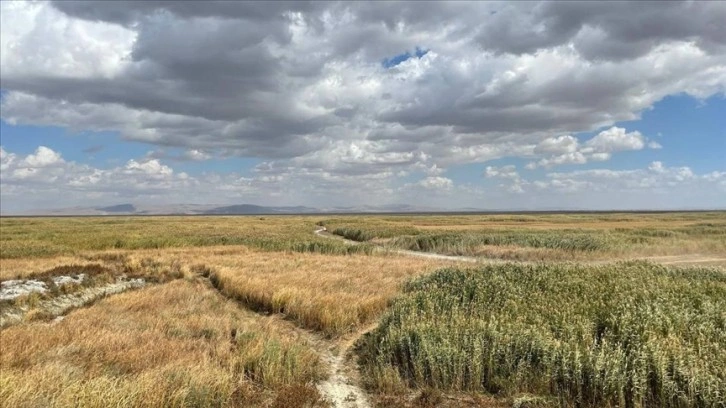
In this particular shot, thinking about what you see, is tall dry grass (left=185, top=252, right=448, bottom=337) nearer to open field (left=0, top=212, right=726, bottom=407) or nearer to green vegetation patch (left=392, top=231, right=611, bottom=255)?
open field (left=0, top=212, right=726, bottom=407)

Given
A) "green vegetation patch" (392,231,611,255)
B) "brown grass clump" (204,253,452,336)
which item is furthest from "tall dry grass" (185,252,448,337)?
"green vegetation patch" (392,231,611,255)

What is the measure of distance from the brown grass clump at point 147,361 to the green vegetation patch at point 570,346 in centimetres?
233

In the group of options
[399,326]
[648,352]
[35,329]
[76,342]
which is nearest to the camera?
[648,352]

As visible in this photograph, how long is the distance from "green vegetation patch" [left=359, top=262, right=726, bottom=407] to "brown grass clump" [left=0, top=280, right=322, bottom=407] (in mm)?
2332

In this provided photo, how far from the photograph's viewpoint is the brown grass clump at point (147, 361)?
748cm

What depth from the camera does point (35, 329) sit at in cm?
1289

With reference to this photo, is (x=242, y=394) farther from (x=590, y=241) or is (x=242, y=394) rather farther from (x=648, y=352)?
(x=590, y=241)

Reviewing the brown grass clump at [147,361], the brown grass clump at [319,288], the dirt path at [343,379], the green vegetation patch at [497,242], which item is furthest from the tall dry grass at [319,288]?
the green vegetation patch at [497,242]

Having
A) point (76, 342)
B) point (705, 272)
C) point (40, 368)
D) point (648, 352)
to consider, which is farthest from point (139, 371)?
point (705, 272)

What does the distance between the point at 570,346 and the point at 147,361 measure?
28.5 feet

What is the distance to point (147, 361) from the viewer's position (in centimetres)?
955

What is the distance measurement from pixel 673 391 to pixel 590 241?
35.8 metres

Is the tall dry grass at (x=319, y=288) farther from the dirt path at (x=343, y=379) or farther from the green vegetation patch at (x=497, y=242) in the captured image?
the green vegetation patch at (x=497, y=242)

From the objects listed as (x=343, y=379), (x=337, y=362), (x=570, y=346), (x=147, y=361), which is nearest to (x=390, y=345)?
(x=343, y=379)
